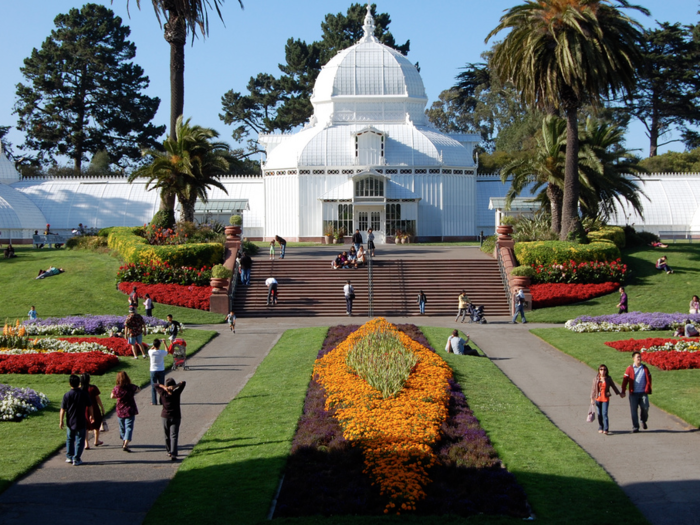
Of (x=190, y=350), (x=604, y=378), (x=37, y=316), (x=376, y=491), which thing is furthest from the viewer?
(x=37, y=316)

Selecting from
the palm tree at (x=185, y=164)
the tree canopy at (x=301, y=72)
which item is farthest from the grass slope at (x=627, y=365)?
the tree canopy at (x=301, y=72)

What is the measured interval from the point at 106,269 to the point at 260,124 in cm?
5387

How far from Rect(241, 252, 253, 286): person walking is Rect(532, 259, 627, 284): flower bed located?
482 inches

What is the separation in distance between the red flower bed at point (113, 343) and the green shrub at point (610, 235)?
23.4 meters

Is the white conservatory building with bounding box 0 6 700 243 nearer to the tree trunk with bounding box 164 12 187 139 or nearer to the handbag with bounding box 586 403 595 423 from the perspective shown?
the tree trunk with bounding box 164 12 187 139

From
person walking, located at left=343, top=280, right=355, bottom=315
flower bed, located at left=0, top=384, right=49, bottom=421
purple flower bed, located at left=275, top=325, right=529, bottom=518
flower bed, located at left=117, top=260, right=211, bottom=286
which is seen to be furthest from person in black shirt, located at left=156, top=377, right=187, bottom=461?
flower bed, located at left=117, top=260, right=211, bottom=286

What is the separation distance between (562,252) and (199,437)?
75.6 feet

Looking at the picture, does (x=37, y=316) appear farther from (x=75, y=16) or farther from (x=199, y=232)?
(x=75, y=16)

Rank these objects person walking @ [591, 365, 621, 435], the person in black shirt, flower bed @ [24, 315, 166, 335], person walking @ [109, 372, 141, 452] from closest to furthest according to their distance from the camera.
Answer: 1. the person in black shirt
2. person walking @ [109, 372, 141, 452]
3. person walking @ [591, 365, 621, 435]
4. flower bed @ [24, 315, 166, 335]

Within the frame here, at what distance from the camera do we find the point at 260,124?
8719 cm

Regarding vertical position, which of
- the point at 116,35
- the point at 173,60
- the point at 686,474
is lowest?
the point at 686,474

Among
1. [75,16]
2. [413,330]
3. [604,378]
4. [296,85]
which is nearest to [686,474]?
[604,378]

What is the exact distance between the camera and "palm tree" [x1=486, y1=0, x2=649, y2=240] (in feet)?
105

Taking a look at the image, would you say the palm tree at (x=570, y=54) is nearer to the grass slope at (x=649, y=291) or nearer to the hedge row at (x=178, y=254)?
the grass slope at (x=649, y=291)
